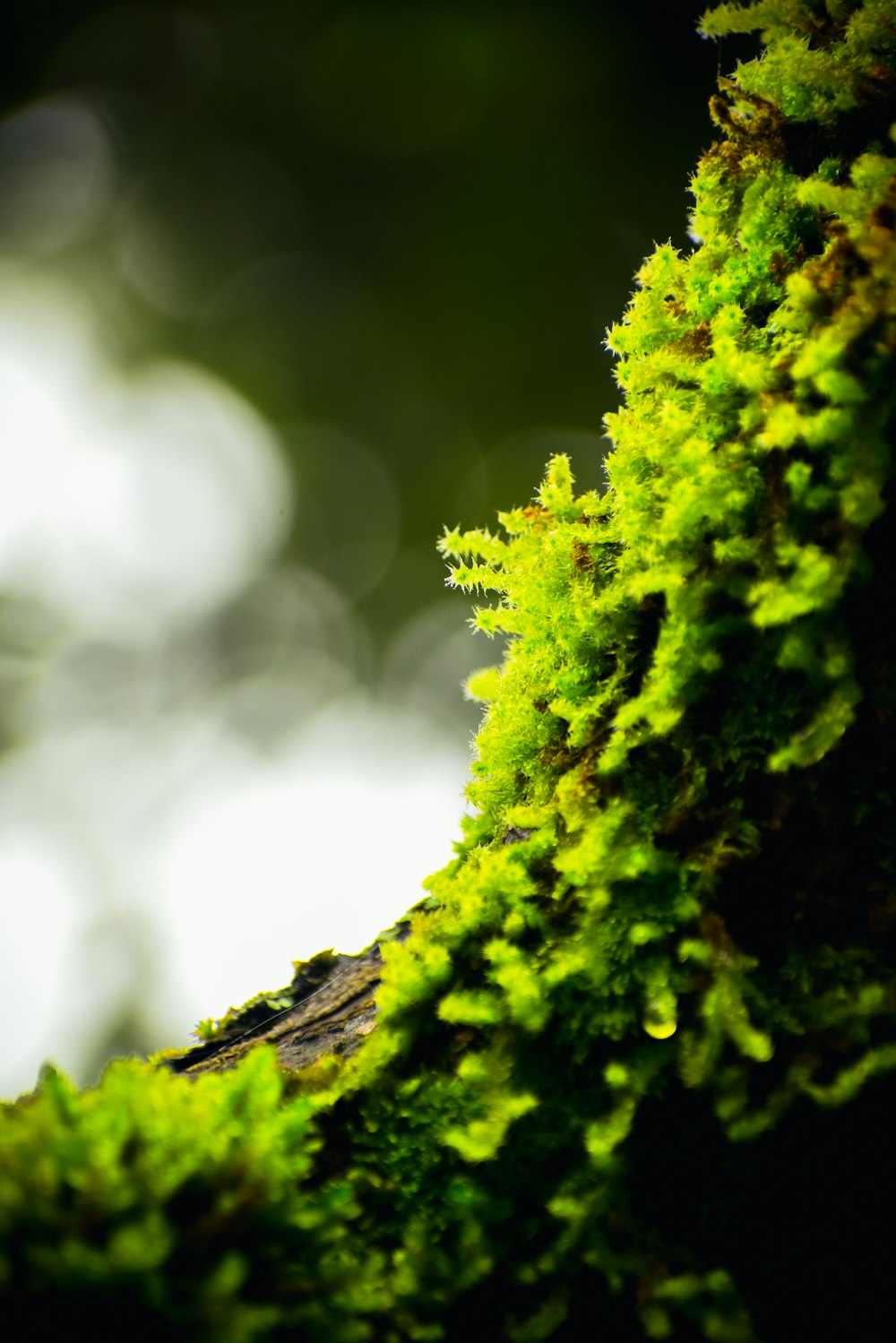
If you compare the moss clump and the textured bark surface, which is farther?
the textured bark surface

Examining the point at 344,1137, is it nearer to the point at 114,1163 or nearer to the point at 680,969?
the point at 114,1163

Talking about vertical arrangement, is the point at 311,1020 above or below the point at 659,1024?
above

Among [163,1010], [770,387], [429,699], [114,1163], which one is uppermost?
[429,699]

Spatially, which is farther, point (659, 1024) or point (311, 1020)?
point (311, 1020)

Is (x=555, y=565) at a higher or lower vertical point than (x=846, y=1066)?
higher

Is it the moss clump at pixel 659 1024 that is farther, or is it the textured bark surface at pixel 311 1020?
the textured bark surface at pixel 311 1020

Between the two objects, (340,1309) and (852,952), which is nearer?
(340,1309)

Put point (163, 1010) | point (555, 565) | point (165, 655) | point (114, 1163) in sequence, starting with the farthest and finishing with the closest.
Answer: point (165, 655) < point (163, 1010) < point (555, 565) < point (114, 1163)

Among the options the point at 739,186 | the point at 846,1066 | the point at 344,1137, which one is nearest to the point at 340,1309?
the point at 344,1137
